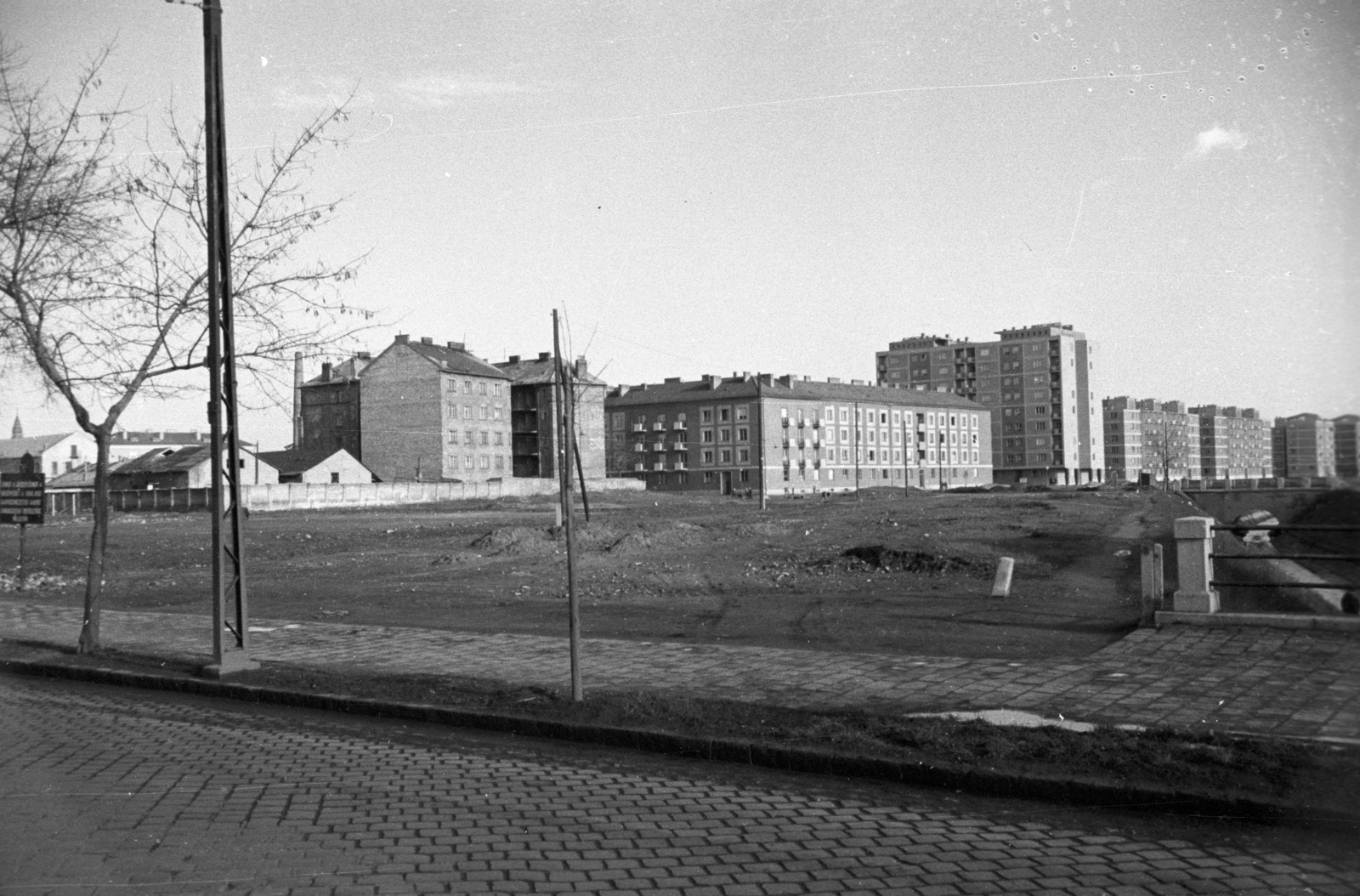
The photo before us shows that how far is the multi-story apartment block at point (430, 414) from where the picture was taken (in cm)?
9356

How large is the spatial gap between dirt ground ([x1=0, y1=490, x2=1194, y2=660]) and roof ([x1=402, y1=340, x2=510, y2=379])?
4677 cm

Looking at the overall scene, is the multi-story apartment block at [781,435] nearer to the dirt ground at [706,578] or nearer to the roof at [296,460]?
the roof at [296,460]

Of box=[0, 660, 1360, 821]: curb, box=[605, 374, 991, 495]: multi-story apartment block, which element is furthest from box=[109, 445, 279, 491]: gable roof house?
box=[0, 660, 1360, 821]: curb

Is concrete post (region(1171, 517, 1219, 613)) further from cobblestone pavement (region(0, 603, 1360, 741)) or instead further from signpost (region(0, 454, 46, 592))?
signpost (region(0, 454, 46, 592))

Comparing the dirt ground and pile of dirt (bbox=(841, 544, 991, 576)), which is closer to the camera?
the dirt ground

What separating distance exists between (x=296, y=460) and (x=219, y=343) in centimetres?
8072

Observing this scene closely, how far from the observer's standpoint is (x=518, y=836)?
6020mm

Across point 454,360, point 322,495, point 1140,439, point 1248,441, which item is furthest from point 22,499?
point 1140,439

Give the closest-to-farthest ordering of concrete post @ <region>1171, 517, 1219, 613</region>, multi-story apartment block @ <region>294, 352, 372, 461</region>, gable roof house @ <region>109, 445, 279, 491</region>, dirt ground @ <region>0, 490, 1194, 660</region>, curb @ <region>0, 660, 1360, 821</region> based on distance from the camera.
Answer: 1. curb @ <region>0, 660, 1360, 821</region>
2. concrete post @ <region>1171, 517, 1219, 613</region>
3. dirt ground @ <region>0, 490, 1194, 660</region>
4. gable roof house @ <region>109, 445, 279, 491</region>
5. multi-story apartment block @ <region>294, 352, 372, 461</region>

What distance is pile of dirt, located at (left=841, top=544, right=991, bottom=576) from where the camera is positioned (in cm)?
2184

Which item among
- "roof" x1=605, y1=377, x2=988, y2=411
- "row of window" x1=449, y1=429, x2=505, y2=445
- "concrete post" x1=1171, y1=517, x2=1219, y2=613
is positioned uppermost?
"roof" x1=605, y1=377, x2=988, y2=411

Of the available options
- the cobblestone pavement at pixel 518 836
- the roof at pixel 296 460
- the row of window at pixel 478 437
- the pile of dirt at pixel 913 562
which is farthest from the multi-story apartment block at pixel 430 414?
the cobblestone pavement at pixel 518 836

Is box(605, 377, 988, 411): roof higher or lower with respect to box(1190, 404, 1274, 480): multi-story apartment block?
higher

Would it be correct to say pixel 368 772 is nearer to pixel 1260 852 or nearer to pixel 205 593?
pixel 1260 852
